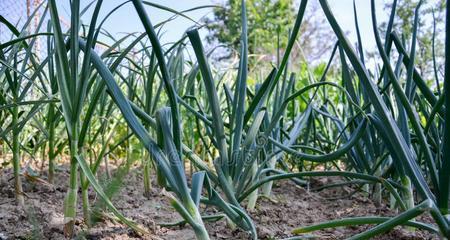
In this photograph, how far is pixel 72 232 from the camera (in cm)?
63

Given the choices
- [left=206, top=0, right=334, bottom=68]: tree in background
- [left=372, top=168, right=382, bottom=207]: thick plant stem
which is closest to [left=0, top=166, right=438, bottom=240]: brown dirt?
[left=372, top=168, right=382, bottom=207]: thick plant stem

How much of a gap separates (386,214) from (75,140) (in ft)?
2.26

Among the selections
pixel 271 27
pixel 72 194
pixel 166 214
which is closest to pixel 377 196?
pixel 166 214

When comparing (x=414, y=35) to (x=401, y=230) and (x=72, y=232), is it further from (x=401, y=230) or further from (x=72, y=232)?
(x=72, y=232)

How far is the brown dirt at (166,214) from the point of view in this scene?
67cm

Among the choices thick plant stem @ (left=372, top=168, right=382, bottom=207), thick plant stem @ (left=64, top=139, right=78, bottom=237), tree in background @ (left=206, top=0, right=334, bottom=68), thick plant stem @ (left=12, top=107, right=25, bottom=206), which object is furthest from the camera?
tree in background @ (left=206, top=0, right=334, bottom=68)

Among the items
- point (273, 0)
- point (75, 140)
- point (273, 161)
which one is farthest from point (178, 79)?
point (273, 0)

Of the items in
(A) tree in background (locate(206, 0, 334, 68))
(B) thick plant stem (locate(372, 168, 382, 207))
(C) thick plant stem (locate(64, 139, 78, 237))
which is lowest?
(B) thick plant stem (locate(372, 168, 382, 207))

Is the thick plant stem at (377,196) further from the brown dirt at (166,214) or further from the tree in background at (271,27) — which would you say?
the tree in background at (271,27)

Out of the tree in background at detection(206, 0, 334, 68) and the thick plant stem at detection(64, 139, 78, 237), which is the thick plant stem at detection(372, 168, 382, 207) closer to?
Result: the thick plant stem at detection(64, 139, 78, 237)

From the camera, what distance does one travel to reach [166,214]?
0.92 m

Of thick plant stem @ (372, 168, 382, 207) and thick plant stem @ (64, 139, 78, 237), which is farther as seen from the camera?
thick plant stem @ (372, 168, 382, 207)

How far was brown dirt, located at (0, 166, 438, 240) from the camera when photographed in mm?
675

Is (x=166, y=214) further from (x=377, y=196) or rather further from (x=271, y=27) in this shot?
(x=271, y=27)
